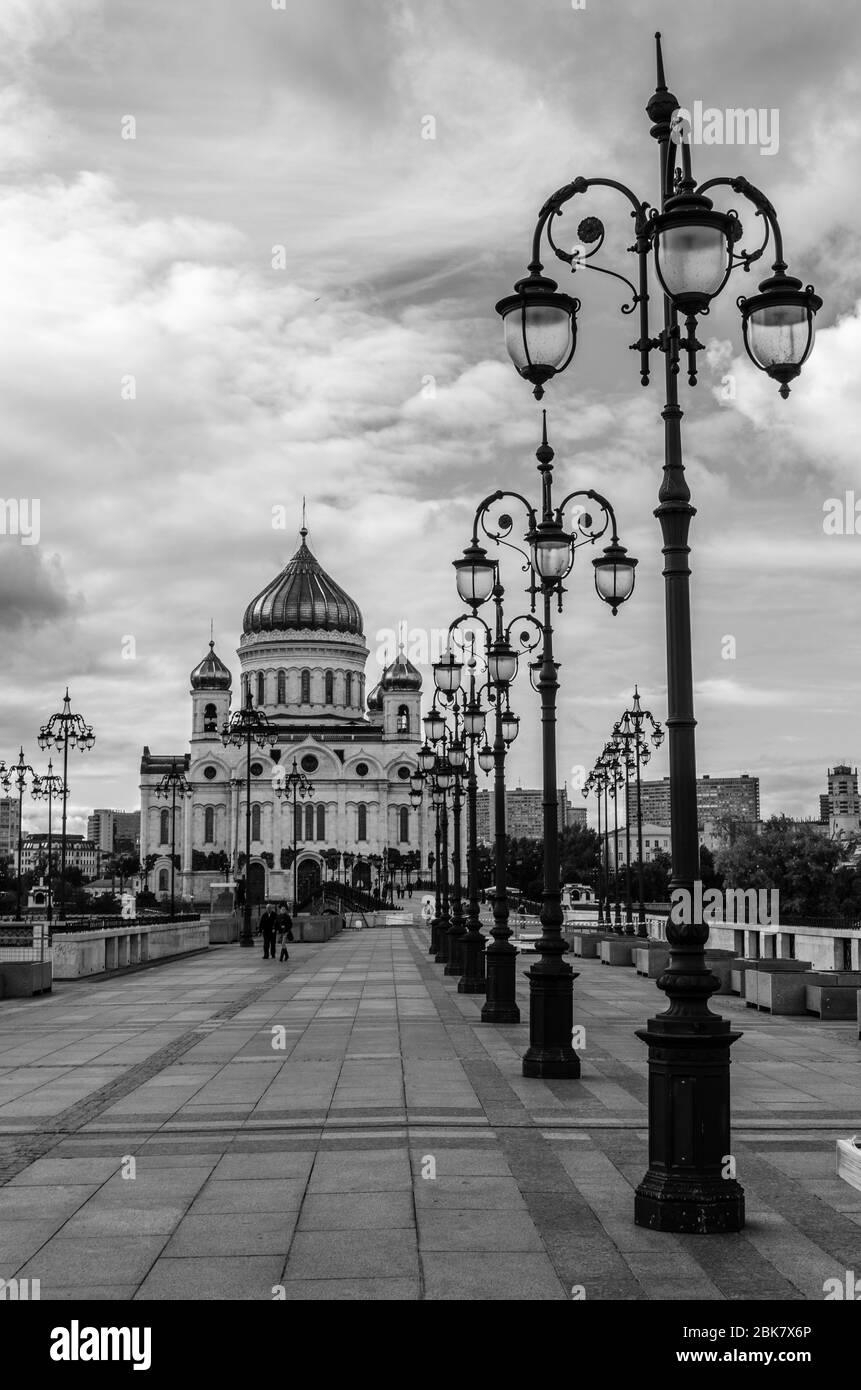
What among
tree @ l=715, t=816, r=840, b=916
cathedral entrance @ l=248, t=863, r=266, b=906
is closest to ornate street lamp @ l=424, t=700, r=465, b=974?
tree @ l=715, t=816, r=840, b=916

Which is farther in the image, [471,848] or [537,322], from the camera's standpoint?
[471,848]

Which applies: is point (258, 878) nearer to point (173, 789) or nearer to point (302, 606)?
point (302, 606)

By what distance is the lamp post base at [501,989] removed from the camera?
20.6 m

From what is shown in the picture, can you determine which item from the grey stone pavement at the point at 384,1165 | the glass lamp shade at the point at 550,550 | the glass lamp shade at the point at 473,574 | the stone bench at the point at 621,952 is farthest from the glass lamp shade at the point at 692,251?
the stone bench at the point at 621,952

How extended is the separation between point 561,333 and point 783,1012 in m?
14.7

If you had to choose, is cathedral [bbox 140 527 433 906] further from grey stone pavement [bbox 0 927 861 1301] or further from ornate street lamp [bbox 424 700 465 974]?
grey stone pavement [bbox 0 927 861 1301]

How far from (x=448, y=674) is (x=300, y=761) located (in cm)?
11985

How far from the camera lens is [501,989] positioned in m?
20.7

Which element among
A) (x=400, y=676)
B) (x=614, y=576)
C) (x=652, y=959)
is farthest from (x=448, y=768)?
(x=400, y=676)

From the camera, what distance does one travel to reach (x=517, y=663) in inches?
898

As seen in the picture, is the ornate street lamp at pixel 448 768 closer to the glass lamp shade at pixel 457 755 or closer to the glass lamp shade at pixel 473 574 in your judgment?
the glass lamp shade at pixel 457 755

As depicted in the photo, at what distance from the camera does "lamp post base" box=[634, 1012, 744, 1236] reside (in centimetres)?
839

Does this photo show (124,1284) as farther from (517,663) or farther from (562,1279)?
(517,663)
